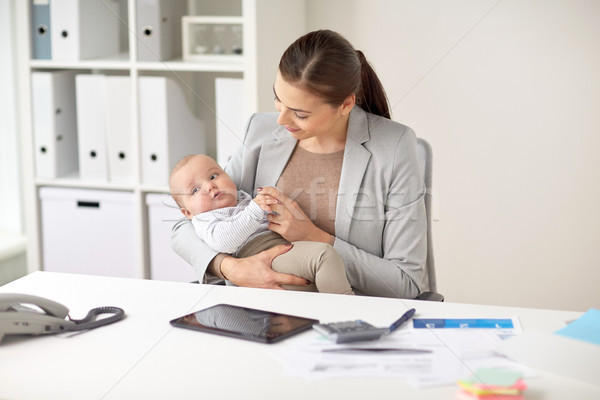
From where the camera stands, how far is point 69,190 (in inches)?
90.1

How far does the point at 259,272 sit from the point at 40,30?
134cm

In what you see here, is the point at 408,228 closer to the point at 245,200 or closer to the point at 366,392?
the point at 245,200

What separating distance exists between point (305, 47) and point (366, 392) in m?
0.70

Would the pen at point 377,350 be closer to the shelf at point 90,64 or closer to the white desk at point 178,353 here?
the white desk at point 178,353

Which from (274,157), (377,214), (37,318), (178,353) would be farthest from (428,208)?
(37,318)

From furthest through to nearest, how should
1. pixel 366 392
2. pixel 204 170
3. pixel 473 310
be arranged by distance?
pixel 204 170
pixel 473 310
pixel 366 392

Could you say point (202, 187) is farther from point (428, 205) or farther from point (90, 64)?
point (90, 64)

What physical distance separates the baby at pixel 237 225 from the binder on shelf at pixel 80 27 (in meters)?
0.94

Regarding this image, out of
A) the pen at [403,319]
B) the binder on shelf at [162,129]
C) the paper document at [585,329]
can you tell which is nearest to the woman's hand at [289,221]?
the pen at [403,319]

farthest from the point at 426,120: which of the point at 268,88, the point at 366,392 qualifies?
the point at 366,392

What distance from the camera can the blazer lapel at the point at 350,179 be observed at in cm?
143

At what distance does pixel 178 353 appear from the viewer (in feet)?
3.15

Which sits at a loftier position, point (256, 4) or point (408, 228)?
point (256, 4)

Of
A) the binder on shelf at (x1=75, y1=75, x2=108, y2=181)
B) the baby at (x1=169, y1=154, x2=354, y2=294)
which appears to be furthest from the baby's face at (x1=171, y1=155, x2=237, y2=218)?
the binder on shelf at (x1=75, y1=75, x2=108, y2=181)
